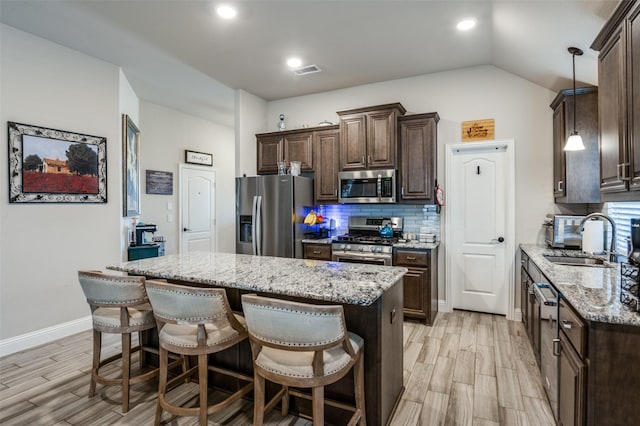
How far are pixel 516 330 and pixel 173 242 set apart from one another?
5.23m

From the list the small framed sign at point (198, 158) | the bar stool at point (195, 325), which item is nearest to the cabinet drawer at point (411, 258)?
the bar stool at point (195, 325)

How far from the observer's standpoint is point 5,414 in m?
2.16

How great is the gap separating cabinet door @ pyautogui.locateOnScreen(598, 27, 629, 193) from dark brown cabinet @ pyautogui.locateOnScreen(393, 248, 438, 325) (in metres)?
1.89

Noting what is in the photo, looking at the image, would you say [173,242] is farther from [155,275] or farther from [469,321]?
[469,321]

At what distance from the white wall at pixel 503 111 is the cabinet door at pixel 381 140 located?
0.51 meters

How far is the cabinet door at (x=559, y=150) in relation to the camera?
319 centimetres

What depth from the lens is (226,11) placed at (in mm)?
2854

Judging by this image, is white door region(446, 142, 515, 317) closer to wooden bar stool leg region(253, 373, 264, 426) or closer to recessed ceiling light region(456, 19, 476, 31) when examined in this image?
recessed ceiling light region(456, 19, 476, 31)

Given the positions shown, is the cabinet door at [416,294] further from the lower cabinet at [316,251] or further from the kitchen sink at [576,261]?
the kitchen sink at [576,261]

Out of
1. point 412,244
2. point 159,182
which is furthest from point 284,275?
point 159,182

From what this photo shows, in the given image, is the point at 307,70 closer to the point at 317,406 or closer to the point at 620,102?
the point at 620,102

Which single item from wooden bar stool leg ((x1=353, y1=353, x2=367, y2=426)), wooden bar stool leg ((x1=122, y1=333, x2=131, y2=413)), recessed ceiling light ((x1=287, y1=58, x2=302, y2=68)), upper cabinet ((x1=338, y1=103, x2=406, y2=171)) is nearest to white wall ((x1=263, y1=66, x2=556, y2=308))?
upper cabinet ((x1=338, y1=103, x2=406, y2=171))

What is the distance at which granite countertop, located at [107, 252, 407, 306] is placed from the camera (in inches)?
68.0

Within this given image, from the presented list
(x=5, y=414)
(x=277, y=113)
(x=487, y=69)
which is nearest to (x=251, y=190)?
(x=277, y=113)
